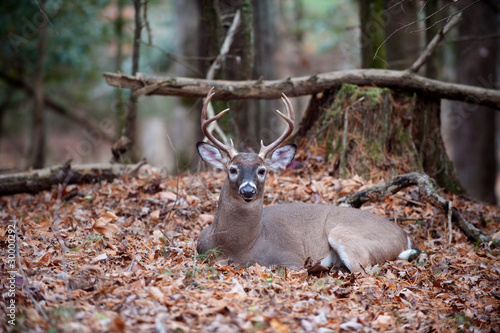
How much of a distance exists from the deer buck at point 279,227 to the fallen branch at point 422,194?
52 cm

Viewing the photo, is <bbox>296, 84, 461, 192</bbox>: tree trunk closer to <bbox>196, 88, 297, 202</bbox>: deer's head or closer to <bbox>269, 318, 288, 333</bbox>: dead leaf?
<bbox>196, 88, 297, 202</bbox>: deer's head

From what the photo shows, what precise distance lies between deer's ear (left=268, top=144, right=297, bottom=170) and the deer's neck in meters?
0.55

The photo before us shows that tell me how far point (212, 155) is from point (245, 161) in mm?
557

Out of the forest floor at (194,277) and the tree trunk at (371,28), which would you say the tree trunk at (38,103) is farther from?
the tree trunk at (371,28)

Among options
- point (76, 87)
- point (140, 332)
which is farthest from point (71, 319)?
point (76, 87)

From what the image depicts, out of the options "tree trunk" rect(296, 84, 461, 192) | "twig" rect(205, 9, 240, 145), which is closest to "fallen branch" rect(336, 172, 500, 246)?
"tree trunk" rect(296, 84, 461, 192)

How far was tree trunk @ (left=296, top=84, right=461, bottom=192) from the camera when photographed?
8156mm

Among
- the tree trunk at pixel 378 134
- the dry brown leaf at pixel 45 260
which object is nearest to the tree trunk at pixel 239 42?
the tree trunk at pixel 378 134

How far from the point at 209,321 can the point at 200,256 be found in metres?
1.79

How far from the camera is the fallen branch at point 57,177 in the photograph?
7934 millimetres

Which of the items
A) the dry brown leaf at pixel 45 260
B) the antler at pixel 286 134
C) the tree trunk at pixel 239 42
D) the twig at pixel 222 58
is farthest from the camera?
the tree trunk at pixel 239 42

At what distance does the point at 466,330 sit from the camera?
436 cm

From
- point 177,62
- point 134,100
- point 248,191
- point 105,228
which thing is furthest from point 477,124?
point 105,228

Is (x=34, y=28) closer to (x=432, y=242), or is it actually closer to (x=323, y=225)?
(x=323, y=225)
